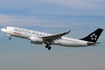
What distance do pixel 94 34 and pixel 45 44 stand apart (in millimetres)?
14714

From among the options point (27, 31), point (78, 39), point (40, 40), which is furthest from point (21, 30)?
point (78, 39)

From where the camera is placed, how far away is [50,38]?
1858 inches

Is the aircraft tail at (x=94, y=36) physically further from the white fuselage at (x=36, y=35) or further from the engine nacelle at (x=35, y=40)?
the engine nacelle at (x=35, y=40)

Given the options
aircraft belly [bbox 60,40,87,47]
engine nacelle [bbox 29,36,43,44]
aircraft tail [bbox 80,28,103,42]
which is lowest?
aircraft belly [bbox 60,40,87,47]

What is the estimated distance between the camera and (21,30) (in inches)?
1847

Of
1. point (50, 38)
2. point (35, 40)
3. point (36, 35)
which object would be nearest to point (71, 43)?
point (50, 38)

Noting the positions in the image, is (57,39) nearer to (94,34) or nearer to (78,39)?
(78,39)

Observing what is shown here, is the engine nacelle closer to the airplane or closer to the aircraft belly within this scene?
the airplane

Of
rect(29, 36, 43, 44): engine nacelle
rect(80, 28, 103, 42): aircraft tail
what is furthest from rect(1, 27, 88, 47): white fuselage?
rect(80, 28, 103, 42): aircraft tail

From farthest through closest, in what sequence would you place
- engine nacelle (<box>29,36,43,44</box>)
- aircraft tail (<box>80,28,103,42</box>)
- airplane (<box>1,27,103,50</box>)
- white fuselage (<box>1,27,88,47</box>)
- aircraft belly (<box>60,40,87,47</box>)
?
aircraft tail (<box>80,28,103,42</box>) → aircraft belly (<box>60,40,87,47</box>) → white fuselage (<box>1,27,88,47</box>) → airplane (<box>1,27,103,50</box>) → engine nacelle (<box>29,36,43,44</box>)

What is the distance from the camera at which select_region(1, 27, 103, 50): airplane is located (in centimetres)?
4625

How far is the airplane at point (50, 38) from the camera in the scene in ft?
152

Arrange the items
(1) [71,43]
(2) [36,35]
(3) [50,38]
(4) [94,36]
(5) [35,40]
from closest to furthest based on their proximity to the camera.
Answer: (5) [35,40] < (2) [36,35] < (3) [50,38] < (1) [71,43] < (4) [94,36]

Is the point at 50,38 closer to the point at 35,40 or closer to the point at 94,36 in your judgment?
the point at 35,40
